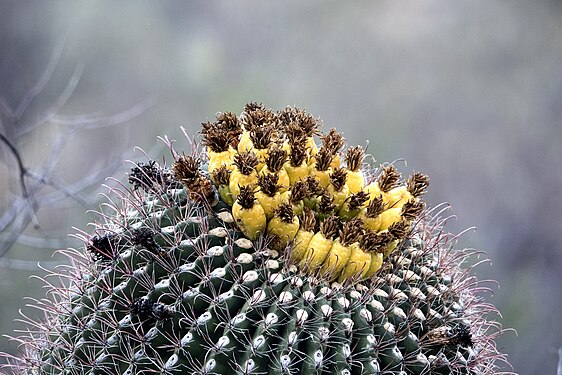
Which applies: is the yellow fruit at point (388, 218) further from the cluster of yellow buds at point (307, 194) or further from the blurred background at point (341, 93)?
the blurred background at point (341, 93)

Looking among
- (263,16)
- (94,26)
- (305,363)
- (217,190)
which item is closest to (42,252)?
(94,26)

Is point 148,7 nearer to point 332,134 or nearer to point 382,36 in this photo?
point 382,36

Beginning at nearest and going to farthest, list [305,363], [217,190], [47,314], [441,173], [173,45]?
[305,363]
[217,190]
[47,314]
[441,173]
[173,45]

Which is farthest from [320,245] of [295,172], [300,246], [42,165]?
[42,165]

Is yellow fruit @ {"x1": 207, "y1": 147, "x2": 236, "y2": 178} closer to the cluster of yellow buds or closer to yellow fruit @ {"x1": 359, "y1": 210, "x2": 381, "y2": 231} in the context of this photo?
the cluster of yellow buds

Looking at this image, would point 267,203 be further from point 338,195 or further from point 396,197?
point 396,197

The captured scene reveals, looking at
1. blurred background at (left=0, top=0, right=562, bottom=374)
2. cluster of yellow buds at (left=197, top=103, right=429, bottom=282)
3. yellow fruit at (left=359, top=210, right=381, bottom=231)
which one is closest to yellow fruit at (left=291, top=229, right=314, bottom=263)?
cluster of yellow buds at (left=197, top=103, right=429, bottom=282)

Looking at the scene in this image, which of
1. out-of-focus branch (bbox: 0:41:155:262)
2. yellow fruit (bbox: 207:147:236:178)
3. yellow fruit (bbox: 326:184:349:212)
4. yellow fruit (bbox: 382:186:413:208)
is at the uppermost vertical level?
out-of-focus branch (bbox: 0:41:155:262)
